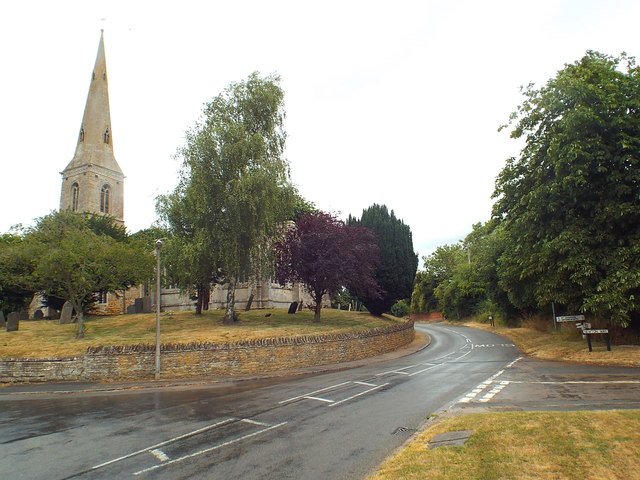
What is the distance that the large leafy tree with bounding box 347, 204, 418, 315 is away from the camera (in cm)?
4003

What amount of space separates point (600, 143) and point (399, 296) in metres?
24.3

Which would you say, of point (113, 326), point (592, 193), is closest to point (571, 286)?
point (592, 193)

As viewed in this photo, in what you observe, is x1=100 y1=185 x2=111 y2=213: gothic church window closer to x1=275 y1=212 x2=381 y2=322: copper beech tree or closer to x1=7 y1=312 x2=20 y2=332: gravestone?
x1=7 y1=312 x2=20 y2=332: gravestone

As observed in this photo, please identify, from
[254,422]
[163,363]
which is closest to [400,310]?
[163,363]

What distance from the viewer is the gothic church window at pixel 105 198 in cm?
6794

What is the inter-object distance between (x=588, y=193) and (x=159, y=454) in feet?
66.5

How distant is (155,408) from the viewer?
1351cm

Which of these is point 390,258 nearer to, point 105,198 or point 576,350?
point 576,350

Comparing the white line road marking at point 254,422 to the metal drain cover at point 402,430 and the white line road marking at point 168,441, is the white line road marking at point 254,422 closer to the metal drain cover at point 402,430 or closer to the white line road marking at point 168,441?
the white line road marking at point 168,441

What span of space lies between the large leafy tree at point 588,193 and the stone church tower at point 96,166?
203 feet

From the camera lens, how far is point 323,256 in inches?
1134

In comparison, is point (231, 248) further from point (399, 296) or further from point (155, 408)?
point (399, 296)

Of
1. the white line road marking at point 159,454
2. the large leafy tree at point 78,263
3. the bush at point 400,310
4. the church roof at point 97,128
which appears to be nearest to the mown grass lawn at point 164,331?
the large leafy tree at point 78,263


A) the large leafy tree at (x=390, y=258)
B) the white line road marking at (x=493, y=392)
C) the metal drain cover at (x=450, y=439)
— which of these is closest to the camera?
the metal drain cover at (x=450, y=439)
